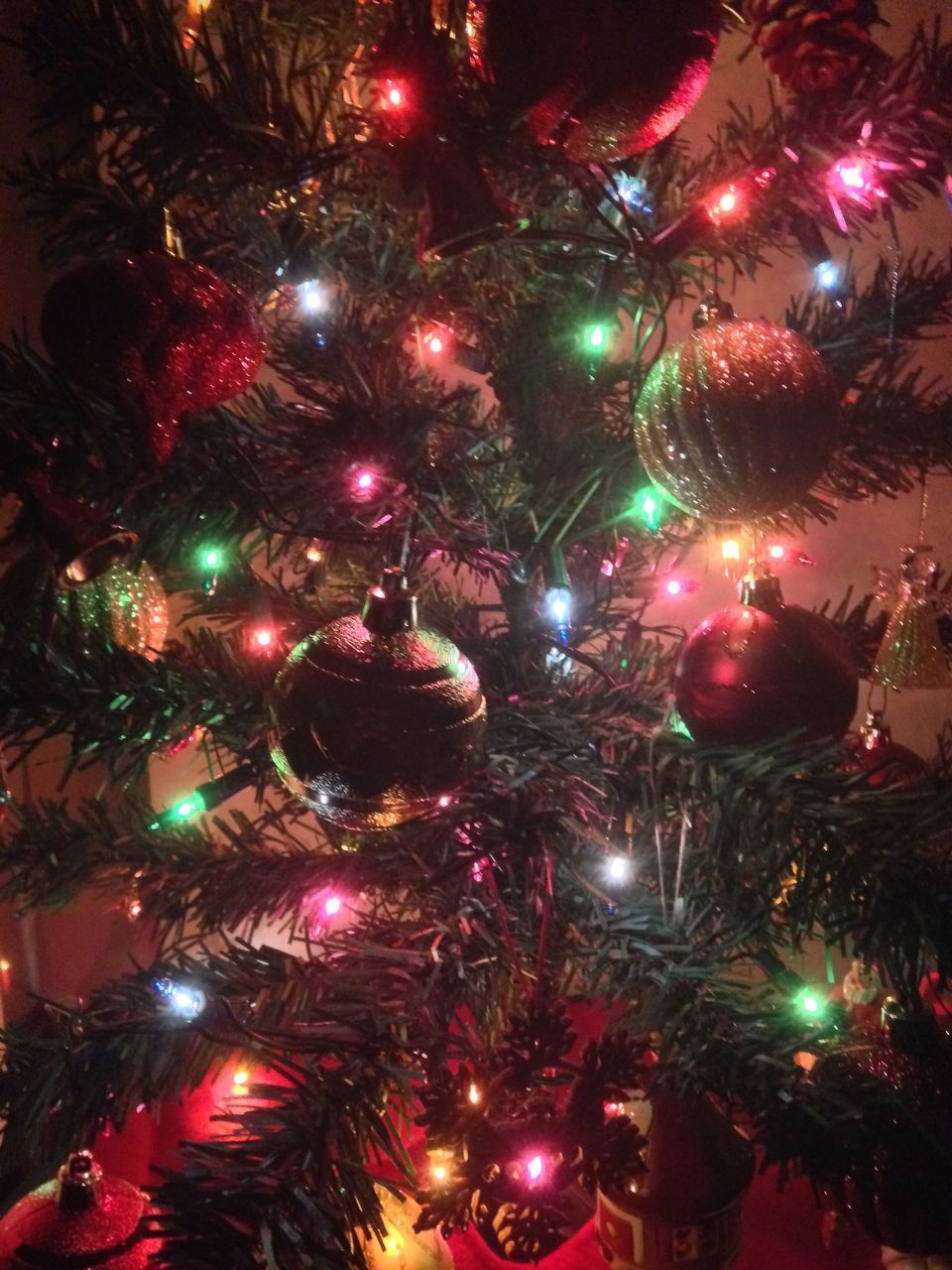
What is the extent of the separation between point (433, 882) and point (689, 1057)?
172 mm

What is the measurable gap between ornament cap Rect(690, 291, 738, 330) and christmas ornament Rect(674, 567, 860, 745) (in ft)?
0.59

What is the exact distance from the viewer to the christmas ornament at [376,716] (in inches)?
16.8

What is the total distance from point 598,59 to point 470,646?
Answer: 40cm

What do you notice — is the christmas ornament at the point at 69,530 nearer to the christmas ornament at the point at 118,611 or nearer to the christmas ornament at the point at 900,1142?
the christmas ornament at the point at 118,611

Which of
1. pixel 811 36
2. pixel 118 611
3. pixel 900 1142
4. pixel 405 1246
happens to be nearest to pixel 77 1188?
pixel 405 1246

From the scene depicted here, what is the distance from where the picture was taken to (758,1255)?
2.55ft

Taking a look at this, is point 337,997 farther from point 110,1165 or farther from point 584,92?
point 110,1165

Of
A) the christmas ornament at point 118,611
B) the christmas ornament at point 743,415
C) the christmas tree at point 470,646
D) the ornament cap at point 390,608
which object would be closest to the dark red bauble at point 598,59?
the christmas tree at point 470,646

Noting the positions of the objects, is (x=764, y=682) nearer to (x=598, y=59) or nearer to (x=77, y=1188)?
(x=598, y=59)

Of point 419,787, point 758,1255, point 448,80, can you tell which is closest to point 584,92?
point 448,80

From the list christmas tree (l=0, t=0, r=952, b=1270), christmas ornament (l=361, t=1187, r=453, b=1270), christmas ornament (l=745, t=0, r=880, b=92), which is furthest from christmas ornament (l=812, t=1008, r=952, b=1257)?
christmas ornament (l=745, t=0, r=880, b=92)

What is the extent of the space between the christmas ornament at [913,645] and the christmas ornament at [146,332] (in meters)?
0.52

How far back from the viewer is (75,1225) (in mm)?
560

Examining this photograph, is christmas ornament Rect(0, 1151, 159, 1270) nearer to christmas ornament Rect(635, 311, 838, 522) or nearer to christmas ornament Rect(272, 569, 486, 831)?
christmas ornament Rect(272, 569, 486, 831)
